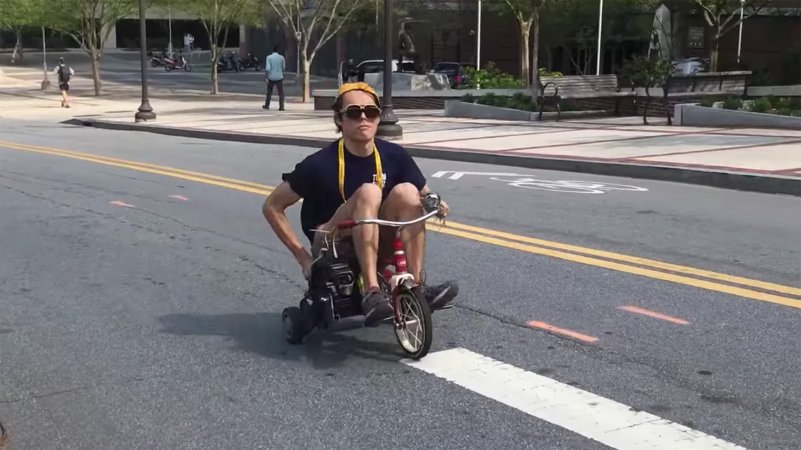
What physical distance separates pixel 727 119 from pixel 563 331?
49.6ft

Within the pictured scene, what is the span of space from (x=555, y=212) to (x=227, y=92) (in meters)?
A: 35.3

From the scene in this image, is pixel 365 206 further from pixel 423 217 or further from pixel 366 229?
pixel 423 217

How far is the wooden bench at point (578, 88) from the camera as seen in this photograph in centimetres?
2289

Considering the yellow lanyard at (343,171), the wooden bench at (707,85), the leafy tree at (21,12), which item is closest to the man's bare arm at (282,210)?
the yellow lanyard at (343,171)

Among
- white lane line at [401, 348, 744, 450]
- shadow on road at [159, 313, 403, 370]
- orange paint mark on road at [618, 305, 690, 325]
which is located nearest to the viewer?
white lane line at [401, 348, 744, 450]

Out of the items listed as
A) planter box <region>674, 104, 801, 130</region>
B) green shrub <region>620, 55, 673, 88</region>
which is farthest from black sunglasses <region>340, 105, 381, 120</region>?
green shrub <region>620, 55, 673, 88</region>

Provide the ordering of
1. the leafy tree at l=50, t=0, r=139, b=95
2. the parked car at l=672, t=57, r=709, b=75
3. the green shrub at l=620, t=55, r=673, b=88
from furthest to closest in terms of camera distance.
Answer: the leafy tree at l=50, t=0, r=139, b=95 < the parked car at l=672, t=57, r=709, b=75 < the green shrub at l=620, t=55, r=673, b=88

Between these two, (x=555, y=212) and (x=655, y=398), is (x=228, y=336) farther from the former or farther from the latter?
(x=555, y=212)

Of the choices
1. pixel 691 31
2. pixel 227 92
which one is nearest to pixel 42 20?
pixel 227 92

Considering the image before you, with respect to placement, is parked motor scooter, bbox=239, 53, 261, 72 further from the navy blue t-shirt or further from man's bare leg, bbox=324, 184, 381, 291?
man's bare leg, bbox=324, 184, 381, 291

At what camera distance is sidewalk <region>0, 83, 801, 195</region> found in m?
12.2

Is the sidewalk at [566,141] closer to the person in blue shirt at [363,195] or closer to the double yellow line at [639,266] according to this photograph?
the double yellow line at [639,266]

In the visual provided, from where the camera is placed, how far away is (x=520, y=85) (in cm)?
2931

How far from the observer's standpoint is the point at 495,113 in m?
23.3
